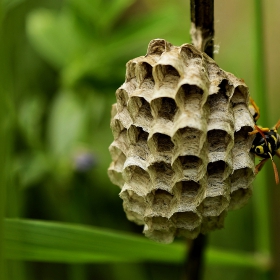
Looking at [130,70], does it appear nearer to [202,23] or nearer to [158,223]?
[202,23]

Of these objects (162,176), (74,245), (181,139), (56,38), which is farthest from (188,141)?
(56,38)

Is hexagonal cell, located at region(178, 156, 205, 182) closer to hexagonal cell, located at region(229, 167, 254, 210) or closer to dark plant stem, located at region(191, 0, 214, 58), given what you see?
hexagonal cell, located at region(229, 167, 254, 210)

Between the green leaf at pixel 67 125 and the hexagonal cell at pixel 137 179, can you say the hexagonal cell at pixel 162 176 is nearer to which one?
the hexagonal cell at pixel 137 179

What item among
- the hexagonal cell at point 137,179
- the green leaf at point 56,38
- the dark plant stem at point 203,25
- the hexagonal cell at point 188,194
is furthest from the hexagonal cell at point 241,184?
the green leaf at point 56,38

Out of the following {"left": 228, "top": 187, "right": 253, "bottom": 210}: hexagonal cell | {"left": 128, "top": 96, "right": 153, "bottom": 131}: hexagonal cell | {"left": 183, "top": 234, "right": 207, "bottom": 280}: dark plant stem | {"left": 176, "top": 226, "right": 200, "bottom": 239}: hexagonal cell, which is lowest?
{"left": 183, "top": 234, "right": 207, "bottom": 280}: dark plant stem

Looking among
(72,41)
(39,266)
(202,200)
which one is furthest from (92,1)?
(39,266)

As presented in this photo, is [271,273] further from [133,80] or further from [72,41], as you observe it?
[72,41]

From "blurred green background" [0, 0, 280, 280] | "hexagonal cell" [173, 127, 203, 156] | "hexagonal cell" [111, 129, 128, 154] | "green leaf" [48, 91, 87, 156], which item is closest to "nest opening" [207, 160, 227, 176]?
"hexagonal cell" [173, 127, 203, 156]
